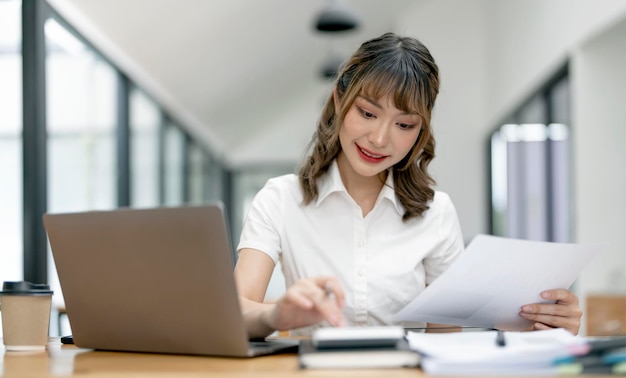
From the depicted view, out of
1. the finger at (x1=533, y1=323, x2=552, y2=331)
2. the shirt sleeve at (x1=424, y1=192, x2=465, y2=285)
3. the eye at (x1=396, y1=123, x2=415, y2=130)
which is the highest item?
the eye at (x1=396, y1=123, x2=415, y2=130)

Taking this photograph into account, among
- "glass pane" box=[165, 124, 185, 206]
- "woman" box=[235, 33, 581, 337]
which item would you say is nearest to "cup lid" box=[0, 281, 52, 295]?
"woman" box=[235, 33, 581, 337]

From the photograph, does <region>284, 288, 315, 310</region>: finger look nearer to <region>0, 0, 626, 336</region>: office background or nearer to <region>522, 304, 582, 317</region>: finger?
<region>522, 304, 582, 317</region>: finger

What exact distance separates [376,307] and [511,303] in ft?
1.07

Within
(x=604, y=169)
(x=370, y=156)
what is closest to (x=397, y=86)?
(x=370, y=156)

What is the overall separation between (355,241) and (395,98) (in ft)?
1.14

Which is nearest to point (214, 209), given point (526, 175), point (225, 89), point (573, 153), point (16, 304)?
point (16, 304)

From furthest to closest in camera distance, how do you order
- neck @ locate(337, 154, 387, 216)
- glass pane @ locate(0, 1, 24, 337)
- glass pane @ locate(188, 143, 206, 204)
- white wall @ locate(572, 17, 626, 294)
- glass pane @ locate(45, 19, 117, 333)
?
glass pane @ locate(188, 143, 206, 204), white wall @ locate(572, 17, 626, 294), glass pane @ locate(45, 19, 117, 333), glass pane @ locate(0, 1, 24, 337), neck @ locate(337, 154, 387, 216)

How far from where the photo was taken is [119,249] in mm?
1386

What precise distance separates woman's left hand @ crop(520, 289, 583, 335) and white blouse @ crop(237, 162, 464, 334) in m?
0.32

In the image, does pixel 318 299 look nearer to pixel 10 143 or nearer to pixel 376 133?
pixel 376 133

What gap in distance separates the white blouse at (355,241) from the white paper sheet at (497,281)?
0.71ft

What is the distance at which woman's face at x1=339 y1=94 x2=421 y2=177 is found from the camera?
1.74m

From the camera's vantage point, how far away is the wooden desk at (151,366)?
114cm

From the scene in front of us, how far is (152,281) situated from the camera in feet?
4.47
